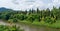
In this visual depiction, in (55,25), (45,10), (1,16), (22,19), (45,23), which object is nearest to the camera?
(55,25)

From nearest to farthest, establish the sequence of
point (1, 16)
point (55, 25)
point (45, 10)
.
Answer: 1. point (55, 25)
2. point (45, 10)
3. point (1, 16)

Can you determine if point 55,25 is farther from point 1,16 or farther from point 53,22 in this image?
point 1,16

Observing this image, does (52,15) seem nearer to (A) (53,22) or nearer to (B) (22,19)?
(A) (53,22)

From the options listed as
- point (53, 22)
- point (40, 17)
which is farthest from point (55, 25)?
point (40, 17)

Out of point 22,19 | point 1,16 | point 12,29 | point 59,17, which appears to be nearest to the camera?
point 12,29

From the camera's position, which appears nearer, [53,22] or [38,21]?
[53,22]

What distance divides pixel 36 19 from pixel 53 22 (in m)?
6.80

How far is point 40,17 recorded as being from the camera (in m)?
42.9

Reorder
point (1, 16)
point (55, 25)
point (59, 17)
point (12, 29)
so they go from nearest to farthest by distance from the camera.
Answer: point (12, 29) < point (55, 25) < point (59, 17) < point (1, 16)

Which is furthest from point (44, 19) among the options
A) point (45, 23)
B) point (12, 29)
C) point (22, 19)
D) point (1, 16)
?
point (1, 16)

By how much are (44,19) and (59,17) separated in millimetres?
3762

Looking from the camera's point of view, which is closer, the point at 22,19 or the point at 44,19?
the point at 44,19

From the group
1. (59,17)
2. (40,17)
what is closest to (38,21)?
(40,17)

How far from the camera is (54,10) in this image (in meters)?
43.8
